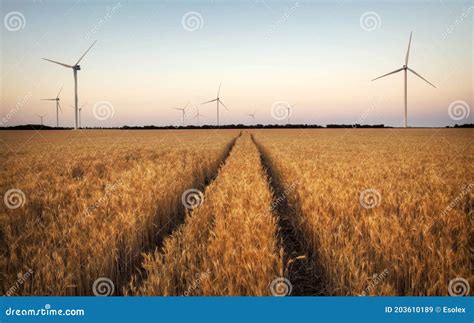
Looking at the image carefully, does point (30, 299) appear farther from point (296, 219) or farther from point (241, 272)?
point (296, 219)

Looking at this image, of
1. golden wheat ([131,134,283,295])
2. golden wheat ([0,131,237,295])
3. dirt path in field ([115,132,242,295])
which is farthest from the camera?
dirt path in field ([115,132,242,295])

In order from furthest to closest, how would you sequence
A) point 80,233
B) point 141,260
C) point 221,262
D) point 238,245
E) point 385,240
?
point 141,260 < point 80,233 < point 238,245 < point 385,240 < point 221,262

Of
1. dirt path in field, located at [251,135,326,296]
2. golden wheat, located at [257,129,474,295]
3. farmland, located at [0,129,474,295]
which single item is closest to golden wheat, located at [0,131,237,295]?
farmland, located at [0,129,474,295]

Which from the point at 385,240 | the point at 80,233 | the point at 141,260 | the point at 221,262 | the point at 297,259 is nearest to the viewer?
the point at 221,262

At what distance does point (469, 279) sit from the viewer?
10.9 feet

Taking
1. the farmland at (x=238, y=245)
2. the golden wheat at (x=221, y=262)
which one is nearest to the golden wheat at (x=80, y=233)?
the farmland at (x=238, y=245)

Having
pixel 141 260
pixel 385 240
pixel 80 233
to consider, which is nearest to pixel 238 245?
pixel 141 260

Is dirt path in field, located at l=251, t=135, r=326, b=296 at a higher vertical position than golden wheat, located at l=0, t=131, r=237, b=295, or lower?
lower

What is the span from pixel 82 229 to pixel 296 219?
3.88m

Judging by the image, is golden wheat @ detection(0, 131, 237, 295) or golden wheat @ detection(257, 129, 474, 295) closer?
golden wheat @ detection(257, 129, 474, 295)

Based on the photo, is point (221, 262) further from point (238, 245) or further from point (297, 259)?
point (297, 259)

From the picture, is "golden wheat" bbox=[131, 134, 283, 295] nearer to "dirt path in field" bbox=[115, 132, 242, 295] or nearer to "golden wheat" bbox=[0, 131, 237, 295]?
"dirt path in field" bbox=[115, 132, 242, 295]

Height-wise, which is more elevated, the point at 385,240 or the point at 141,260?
the point at 385,240

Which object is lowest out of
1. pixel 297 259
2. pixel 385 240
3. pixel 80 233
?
pixel 297 259
